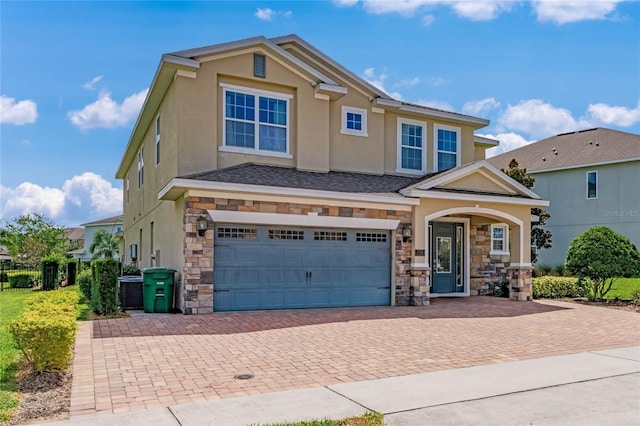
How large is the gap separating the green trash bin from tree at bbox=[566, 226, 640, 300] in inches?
505

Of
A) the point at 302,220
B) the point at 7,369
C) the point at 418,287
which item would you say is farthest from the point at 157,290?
the point at 418,287

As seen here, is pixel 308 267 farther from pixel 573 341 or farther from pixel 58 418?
pixel 58 418

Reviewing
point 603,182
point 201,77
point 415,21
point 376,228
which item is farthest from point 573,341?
point 603,182

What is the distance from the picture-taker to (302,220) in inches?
523

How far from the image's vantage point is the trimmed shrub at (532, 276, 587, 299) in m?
17.8

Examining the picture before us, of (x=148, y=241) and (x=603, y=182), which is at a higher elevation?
(x=603, y=182)

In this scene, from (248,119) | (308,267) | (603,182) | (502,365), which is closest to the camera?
(502,365)

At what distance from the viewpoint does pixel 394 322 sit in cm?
1163

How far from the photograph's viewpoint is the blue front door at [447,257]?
57.4 ft

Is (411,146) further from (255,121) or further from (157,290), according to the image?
(157,290)

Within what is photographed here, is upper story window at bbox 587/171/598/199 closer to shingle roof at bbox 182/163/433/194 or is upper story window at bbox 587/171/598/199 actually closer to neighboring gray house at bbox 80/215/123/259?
shingle roof at bbox 182/163/433/194

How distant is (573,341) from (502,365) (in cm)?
299

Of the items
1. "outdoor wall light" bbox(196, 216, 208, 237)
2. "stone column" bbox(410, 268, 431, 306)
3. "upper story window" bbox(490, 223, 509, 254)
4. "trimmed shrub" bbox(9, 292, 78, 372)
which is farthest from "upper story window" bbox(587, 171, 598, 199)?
"trimmed shrub" bbox(9, 292, 78, 372)

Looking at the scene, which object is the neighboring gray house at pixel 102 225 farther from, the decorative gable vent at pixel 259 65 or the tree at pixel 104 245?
the decorative gable vent at pixel 259 65
